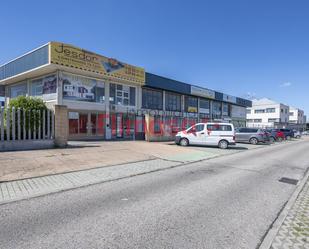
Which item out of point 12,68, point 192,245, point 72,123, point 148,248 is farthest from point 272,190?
point 12,68

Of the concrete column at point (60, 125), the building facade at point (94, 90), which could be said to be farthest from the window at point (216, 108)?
the concrete column at point (60, 125)

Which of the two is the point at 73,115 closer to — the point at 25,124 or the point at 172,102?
the point at 25,124

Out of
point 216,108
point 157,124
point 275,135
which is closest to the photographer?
point 157,124

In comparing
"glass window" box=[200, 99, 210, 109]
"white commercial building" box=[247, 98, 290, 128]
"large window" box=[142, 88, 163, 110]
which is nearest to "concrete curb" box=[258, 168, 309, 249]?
"large window" box=[142, 88, 163, 110]

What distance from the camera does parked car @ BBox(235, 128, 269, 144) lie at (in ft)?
81.7

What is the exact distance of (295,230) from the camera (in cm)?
418

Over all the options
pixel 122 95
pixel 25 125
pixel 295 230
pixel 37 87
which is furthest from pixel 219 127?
pixel 37 87

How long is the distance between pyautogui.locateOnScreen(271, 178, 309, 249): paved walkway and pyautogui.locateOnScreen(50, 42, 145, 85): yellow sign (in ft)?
59.1

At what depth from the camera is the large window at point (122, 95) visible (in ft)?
79.5

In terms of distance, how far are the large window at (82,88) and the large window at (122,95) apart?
1318mm

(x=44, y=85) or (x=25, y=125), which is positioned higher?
(x=44, y=85)

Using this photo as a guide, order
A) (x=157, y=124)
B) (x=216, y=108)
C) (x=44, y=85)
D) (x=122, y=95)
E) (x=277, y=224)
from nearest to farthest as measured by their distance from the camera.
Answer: (x=277, y=224)
(x=44, y=85)
(x=157, y=124)
(x=122, y=95)
(x=216, y=108)

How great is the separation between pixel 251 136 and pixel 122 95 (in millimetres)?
14567

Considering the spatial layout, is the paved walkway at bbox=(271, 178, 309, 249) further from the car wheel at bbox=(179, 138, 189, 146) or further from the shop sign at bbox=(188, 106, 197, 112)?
the shop sign at bbox=(188, 106, 197, 112)
